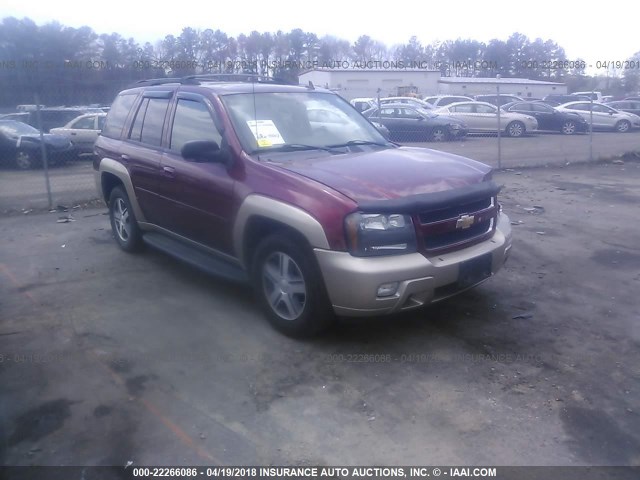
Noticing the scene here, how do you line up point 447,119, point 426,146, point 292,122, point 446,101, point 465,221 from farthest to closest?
point 446,101 → point 447,119 → point 426,146 → point 292,122 → point 465,221

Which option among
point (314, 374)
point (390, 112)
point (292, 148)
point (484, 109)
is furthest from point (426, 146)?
point (314, 374)

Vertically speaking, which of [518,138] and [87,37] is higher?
[87,37]

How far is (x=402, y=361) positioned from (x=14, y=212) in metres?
7.76

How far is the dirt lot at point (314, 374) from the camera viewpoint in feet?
11.6

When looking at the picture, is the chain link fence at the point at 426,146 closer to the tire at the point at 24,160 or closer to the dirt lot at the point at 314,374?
the tire at the point at 24,160

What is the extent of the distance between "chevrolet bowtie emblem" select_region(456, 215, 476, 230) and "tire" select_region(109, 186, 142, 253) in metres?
3.72

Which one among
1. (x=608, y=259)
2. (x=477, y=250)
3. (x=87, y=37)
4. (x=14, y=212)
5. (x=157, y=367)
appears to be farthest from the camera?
(x=87, y=37)

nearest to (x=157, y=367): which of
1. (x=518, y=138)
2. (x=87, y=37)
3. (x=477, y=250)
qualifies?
(x=477, y=250)

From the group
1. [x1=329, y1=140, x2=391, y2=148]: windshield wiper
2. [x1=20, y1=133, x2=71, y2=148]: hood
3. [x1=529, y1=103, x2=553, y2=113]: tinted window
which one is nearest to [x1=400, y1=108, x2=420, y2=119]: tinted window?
[x1=529, y1=103, x2=553, y2=113]: tinted window

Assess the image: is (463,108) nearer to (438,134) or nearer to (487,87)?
(438,134)

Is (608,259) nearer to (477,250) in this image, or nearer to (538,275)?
(538,275)

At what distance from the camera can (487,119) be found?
23.3 meters

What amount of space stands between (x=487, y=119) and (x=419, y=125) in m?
3.95

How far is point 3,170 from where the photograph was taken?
15508 millimetres
